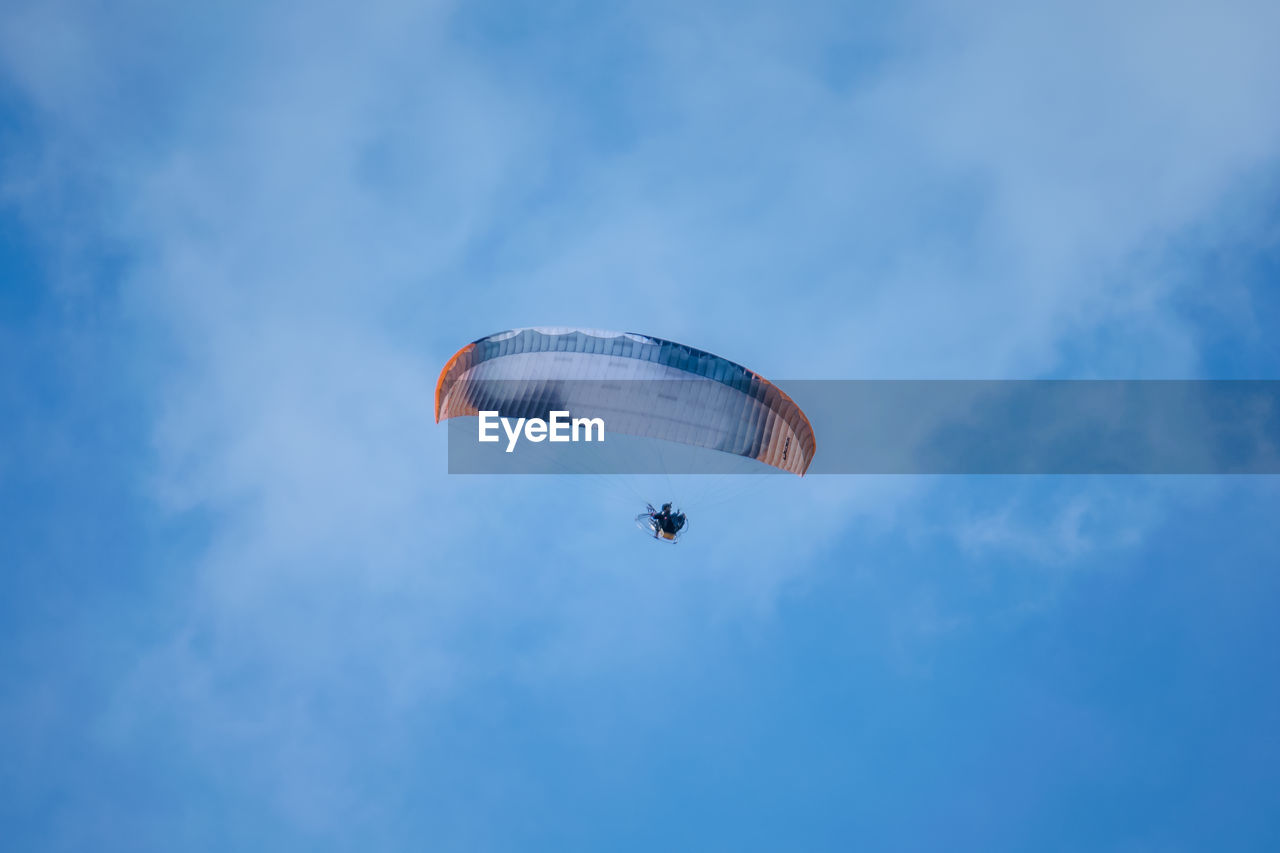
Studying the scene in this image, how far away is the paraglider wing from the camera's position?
25.1 metres

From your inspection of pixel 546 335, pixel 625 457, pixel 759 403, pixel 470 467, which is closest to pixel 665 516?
pixel 625 457

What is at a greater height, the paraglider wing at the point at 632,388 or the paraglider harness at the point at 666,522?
the paraglider wing at the point at 632,388

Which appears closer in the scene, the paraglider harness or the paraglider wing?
the paraglider wing

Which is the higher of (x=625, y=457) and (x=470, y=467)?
(x=470, y=467)

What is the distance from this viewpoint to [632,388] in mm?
25359

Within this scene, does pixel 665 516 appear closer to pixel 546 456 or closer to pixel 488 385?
pixel 546 456

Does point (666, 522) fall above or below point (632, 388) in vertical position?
below

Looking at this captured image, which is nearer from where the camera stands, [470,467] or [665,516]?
[665,516]

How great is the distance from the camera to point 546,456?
91.3ft

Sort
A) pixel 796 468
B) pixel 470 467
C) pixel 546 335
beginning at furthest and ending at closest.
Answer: pixel 470 467
pixel 796 468
pixel 546 335

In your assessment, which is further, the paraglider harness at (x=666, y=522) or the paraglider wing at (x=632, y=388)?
the paraglider harness at (x=666, y=522)

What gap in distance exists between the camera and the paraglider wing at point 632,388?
82.2 feet

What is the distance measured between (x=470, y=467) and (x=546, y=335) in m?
36.9

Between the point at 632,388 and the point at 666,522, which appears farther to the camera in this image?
the point at 666,522
